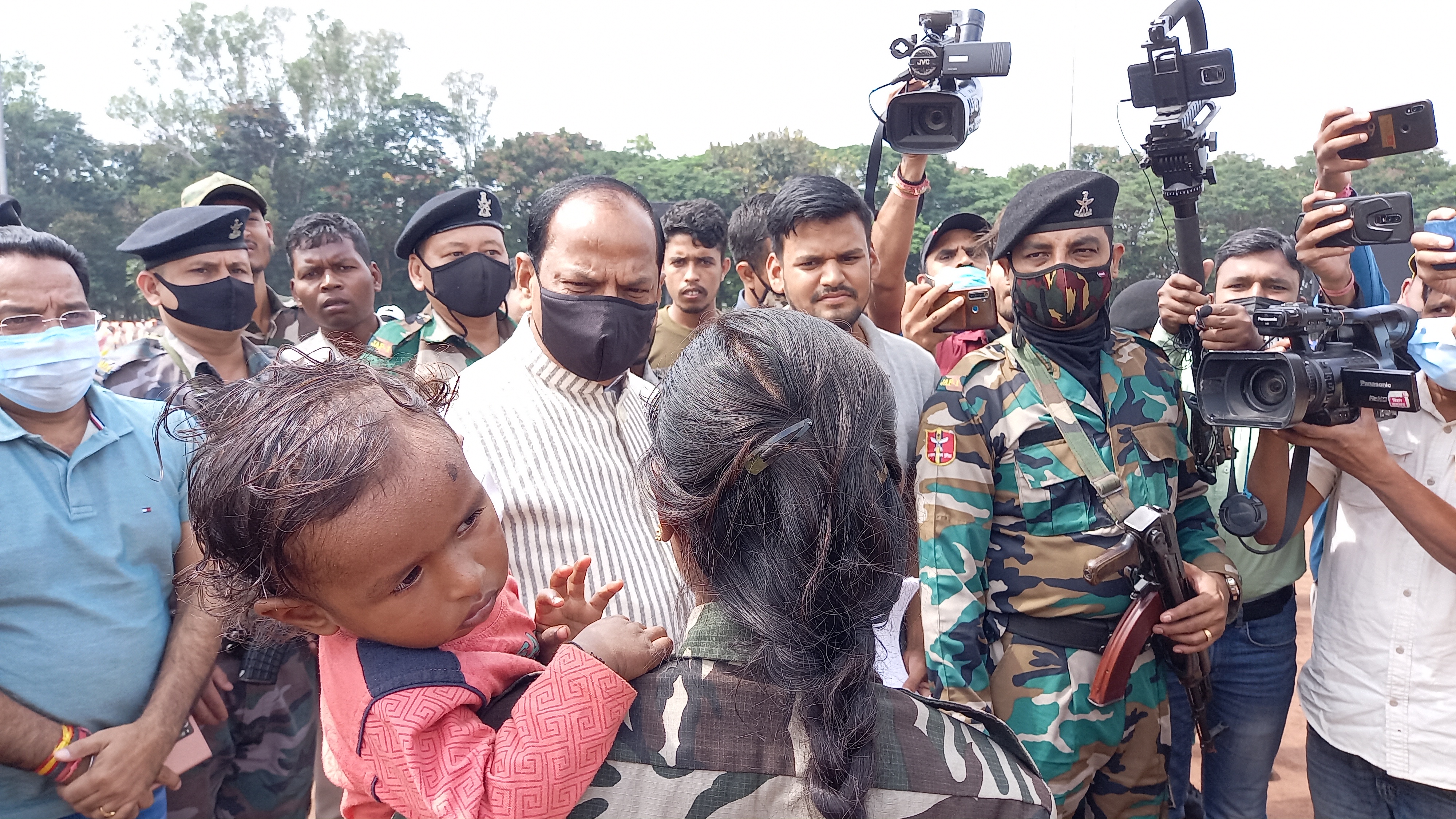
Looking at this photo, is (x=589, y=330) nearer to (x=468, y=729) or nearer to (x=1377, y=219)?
(x=468, y=729)

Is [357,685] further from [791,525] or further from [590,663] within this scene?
[791,525]

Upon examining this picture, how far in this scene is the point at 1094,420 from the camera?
266cm

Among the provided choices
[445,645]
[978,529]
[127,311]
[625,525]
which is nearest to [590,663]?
[445,645]

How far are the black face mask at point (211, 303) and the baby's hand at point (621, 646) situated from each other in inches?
122

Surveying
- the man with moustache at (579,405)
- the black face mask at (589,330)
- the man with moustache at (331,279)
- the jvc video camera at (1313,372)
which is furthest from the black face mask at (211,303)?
the jvc video camera at (1313,372)

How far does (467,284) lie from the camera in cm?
433

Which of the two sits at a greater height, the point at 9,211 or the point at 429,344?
the point at 9,211

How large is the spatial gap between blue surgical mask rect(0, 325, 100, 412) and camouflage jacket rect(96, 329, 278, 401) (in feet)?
3.32

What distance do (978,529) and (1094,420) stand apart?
497 mm

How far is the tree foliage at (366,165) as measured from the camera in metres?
27.3

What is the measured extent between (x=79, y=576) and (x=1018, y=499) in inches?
103

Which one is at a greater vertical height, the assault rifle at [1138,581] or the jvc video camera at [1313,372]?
the jvc video camera at [1313,372]

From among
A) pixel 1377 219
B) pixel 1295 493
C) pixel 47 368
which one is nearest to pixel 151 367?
pixel 47 368

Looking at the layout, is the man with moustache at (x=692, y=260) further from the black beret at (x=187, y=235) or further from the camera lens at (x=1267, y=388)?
the camera lens at (x=1267, y=388)
